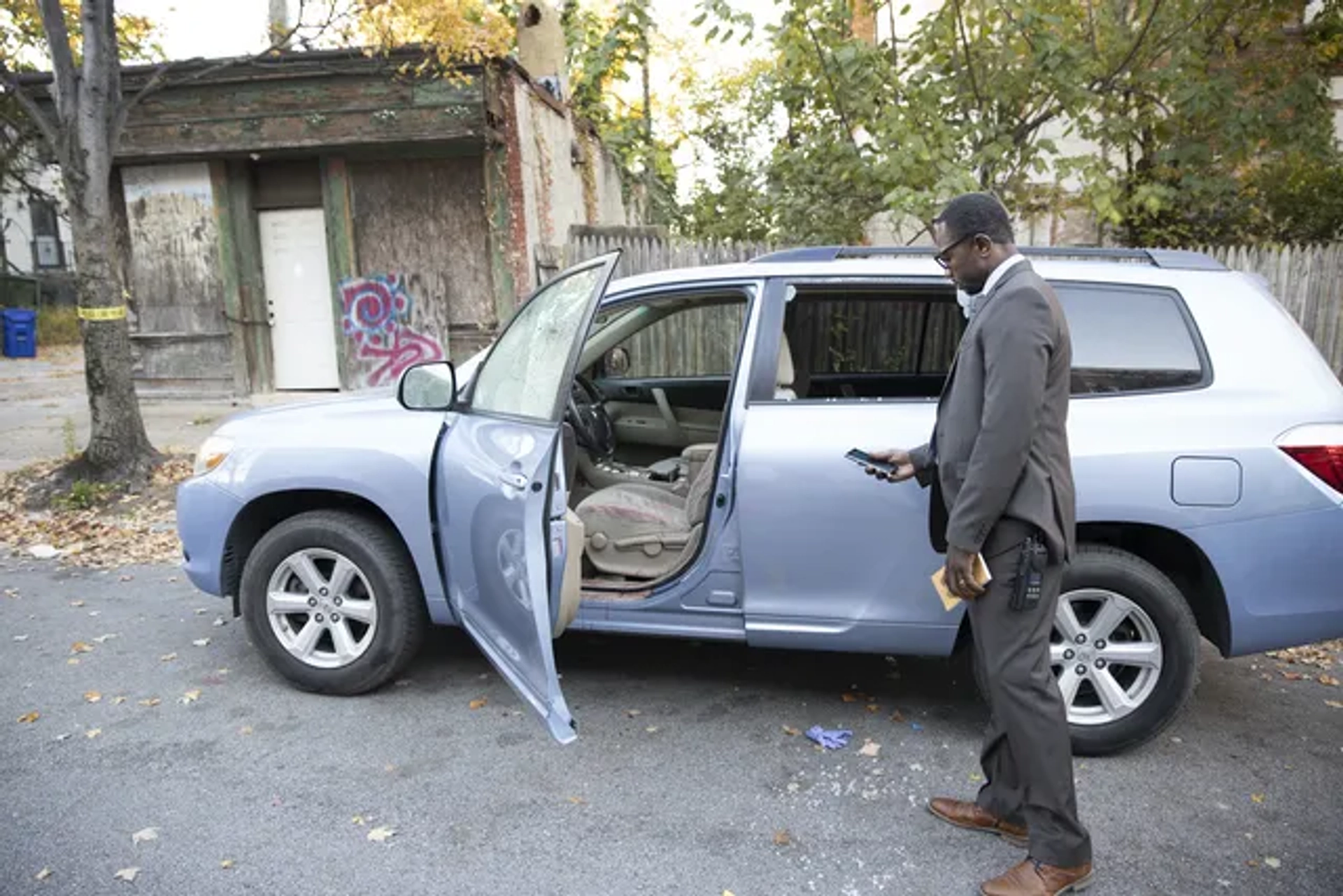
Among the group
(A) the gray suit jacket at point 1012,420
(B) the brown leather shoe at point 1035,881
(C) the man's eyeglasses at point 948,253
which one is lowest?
(B) the brown leather shoe at point 1035,881

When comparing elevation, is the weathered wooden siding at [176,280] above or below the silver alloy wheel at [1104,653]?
above

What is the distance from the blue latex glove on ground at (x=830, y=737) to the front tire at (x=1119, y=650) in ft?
1.88

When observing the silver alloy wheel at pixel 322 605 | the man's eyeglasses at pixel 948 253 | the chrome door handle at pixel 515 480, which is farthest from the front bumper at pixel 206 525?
the man's eyeglasses at pixel 948 253

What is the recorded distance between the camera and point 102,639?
189 inches

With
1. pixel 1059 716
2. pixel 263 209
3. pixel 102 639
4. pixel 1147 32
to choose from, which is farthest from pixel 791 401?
pixel 263 209

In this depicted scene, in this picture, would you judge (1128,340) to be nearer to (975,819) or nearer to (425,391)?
(975,819)

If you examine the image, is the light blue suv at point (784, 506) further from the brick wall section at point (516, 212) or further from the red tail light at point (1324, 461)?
the brick wall section at point (516, 212)

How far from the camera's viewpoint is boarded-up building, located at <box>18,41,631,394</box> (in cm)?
1027

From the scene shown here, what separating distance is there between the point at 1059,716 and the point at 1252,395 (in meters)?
1.51

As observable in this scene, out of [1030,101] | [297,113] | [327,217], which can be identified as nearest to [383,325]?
[327,217]

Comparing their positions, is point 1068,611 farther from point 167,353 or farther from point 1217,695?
point 167,353

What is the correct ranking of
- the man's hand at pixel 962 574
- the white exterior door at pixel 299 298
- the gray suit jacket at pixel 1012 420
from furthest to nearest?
the white exterior door at pixel 299 298 → the man's hand at pixel 962 574 → the gray suit jacket at pixel 1012 420

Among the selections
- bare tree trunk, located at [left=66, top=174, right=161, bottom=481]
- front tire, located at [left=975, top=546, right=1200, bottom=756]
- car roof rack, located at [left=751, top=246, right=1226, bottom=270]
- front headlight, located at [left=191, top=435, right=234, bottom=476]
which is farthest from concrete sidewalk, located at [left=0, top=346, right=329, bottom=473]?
front tire, located at [left=975, top=546, right=1200, bottom=756]

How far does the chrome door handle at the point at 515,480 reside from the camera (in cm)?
308
